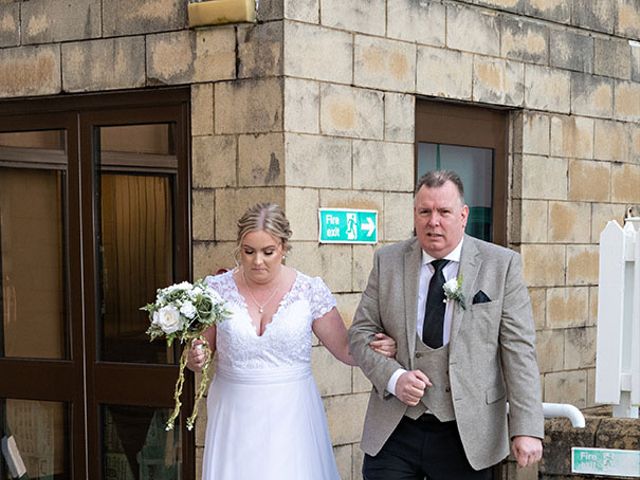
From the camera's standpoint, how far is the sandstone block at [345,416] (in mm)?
6066

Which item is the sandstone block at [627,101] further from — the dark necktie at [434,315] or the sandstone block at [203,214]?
the dark necktie at [434,315]

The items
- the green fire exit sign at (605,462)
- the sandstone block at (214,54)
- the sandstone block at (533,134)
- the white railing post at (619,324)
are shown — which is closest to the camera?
the green fire exit sign at (605,462)

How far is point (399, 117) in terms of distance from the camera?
6324mm

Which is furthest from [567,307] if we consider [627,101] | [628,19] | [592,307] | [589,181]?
[628,19]

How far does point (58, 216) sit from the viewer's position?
22.0 ft

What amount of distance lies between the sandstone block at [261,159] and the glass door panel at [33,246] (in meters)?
1.34

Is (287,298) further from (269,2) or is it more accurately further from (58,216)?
(58,216)

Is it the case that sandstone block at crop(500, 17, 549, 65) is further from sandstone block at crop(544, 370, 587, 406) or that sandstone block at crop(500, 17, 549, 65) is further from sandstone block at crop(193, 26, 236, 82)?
sandstone block at crop(544, 370, 587, 406)

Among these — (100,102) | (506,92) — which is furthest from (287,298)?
(506,92)

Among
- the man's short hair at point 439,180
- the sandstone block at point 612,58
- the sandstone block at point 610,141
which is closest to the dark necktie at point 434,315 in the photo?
the man's short hair at point 439,180

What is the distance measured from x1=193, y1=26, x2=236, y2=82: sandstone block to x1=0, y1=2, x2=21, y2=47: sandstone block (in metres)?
1.32

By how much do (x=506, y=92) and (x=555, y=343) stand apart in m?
1.69

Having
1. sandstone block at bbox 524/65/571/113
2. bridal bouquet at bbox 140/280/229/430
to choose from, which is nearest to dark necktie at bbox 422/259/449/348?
bridal bouquet at bbox 140/280/229/430

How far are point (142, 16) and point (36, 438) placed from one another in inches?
106
